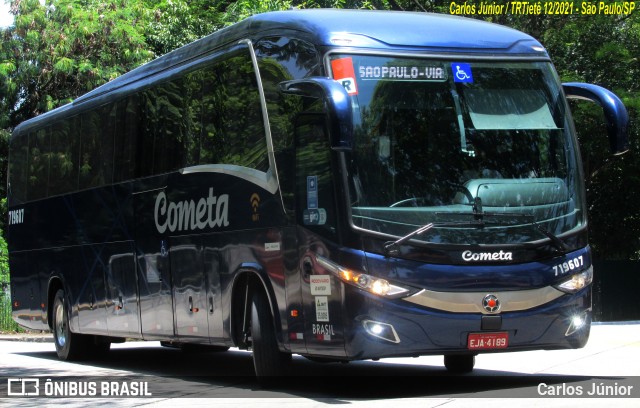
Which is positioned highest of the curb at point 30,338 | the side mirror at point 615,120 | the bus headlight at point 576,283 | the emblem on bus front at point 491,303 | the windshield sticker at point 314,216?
the side mirror at point 615,120

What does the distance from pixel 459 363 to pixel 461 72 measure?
151 inches

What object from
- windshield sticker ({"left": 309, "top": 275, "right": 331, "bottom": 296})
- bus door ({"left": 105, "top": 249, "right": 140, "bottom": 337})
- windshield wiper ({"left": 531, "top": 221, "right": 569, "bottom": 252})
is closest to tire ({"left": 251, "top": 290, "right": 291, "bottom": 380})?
windshield sticker ({"left": 309, "top": 275, "right": 331, "bottom": 296})

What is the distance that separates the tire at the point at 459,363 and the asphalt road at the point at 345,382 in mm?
167

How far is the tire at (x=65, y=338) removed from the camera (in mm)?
18906

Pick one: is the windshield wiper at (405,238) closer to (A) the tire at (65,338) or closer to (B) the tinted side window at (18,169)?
(A) the tire at (65,338)

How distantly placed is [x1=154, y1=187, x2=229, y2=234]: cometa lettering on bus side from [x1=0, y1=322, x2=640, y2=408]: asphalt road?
1.86 meters

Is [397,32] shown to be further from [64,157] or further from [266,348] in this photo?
[64,157]

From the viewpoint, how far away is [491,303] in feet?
35.7

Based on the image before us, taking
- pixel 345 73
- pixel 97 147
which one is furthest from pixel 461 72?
pixel 97 147

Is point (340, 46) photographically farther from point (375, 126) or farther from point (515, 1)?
point (515, 1)

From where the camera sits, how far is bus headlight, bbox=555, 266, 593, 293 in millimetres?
11266

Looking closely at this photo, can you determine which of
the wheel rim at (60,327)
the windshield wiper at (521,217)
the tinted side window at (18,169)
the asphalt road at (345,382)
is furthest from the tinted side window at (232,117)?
the tinted side window at (18,169)

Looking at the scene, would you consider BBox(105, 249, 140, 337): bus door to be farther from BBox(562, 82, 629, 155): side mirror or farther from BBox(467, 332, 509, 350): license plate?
Answer: BBox(562, 82, 629, 155): side mirror

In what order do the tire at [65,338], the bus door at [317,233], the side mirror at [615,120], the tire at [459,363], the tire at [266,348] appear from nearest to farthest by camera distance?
the bus door at [317,233], the side mirror at [615,120], the tire at [266,348], the tire at [459,363], the tire at [65,338]
